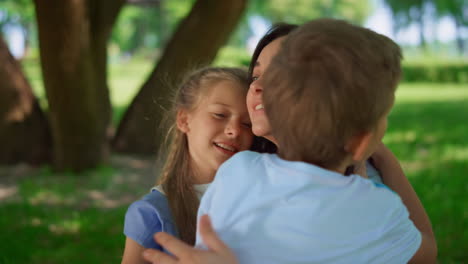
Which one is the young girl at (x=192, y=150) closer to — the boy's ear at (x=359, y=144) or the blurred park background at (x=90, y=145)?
the boy's ear at (x=359, y=144)

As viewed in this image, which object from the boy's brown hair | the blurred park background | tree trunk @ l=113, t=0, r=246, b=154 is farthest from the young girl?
tree trunk @ l=113, t=0, r=246, b=154

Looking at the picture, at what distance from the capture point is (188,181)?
2.02 metres

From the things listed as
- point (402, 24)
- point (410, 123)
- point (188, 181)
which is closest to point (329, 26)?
point (188, 181)

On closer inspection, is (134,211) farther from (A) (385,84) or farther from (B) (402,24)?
(B) (402,24)

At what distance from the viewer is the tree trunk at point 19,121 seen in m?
6.14

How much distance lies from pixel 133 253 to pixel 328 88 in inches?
41.0

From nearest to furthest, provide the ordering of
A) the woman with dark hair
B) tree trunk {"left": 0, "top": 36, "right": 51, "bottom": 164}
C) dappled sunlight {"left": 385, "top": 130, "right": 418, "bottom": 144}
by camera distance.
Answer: the woman with dark hair → tree trunk {"left": 0, "top": 36, "right": 51, "bottom": 164} → dappled sunlight {"left": 385, "top": 130, "right": 418, "bottom": 144}

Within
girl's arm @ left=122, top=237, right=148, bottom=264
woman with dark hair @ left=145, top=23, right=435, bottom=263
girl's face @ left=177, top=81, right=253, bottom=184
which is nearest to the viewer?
woman with dark hair @ left=145, top=23, right=435, bottom=263

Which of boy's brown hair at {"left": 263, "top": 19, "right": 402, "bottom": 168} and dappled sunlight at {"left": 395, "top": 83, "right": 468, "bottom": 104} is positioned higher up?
boy's brown hair at {"left": 263, "top": 19, "right": 402, "bottom": 168}

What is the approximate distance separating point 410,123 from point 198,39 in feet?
19.2

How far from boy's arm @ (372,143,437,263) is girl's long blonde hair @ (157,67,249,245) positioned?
624 millimetres

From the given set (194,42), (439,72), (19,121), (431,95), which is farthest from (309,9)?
(19,121)

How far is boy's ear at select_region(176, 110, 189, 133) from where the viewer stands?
2.19m

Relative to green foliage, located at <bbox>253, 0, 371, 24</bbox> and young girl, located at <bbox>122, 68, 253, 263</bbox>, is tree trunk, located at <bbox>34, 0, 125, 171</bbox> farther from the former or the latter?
green foliage, located at <bbox>253, 0, 371, 24</bbox>
